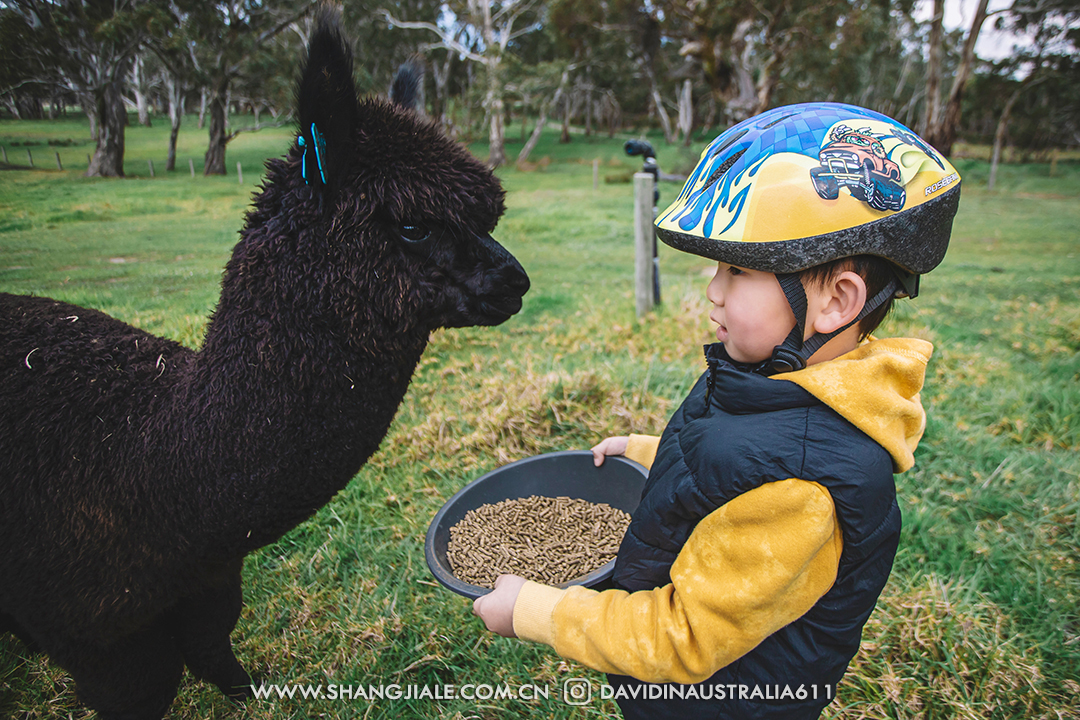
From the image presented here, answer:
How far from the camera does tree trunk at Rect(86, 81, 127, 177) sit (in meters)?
2.83

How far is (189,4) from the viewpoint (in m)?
3.02

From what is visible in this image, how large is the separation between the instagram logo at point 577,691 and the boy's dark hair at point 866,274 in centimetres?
159

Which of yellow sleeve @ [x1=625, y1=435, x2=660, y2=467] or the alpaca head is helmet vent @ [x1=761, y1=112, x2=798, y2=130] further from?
yellow sleeve @ [x1=625, y1=435, x2=660, y2=467]

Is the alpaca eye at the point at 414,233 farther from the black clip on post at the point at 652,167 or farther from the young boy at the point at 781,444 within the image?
the black clip on post at the point at 652,167

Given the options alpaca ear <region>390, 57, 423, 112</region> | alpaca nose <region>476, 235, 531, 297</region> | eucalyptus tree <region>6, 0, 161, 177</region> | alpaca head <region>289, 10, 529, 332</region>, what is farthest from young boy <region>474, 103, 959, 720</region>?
eucalyptus tree <region>6, 0, 161, 177</region>

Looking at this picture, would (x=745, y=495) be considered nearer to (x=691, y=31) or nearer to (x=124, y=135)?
(x=124, y=135)

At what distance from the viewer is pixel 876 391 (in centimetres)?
112

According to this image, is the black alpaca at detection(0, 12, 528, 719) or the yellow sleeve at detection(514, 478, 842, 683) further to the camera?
the black alpaca at detection(0, 12, 528, 719)

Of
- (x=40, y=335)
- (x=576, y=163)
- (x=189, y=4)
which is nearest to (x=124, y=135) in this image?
(x=189, y=4)

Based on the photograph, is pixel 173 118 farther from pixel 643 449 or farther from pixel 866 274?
pixel 866 274

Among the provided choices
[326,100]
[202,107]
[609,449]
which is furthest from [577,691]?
[202,107]

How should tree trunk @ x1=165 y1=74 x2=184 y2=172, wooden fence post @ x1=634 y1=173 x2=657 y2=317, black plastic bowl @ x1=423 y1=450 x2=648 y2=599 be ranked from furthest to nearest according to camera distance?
wooden fence post @ x1=634 y1=173 x2=657 y2=317, tree trunk @ x1=165 y1=74 x2=184 y2=172, black plastic bowl @ x1=423 y1=450 x2=648 y2=599

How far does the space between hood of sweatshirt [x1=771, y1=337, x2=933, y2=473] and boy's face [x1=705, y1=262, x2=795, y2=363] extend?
97 mm

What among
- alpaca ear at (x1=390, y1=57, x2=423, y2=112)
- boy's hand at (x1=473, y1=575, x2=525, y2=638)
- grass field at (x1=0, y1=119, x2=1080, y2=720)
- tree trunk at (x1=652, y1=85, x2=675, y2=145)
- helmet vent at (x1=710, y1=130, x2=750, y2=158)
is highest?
tree trunk at (x1=652, y1=85, x2=675, y2=145)
